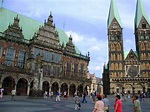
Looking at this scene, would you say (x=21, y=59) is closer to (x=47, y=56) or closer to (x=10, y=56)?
(x=10, y=56)

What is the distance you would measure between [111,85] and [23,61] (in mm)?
34685

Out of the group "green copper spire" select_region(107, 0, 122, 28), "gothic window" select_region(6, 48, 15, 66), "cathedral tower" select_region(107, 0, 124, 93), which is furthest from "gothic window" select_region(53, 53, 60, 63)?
"green copper spire" select_region(107, 0, 122, 28)

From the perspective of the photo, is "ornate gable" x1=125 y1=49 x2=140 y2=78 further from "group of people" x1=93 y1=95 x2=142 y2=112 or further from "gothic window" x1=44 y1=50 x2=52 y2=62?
"group of people" x1=93 y1=95 x2=142 y2=112

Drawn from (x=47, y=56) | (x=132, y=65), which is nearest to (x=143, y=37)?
(x=132, y=65)

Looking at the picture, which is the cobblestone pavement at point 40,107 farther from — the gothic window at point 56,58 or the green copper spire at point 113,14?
the green copper spire at point 113,14

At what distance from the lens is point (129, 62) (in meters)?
61.8

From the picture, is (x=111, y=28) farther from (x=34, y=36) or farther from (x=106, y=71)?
(x=34, y=36)

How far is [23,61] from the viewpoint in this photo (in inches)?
1478

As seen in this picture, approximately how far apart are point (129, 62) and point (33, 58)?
1485 inches

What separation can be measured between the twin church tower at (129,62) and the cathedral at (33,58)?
15.8m

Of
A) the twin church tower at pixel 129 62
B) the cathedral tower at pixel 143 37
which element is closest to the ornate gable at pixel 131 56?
the twin church tower at pixel 129 62

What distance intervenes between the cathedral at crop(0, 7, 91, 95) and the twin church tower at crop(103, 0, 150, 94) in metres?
15.8

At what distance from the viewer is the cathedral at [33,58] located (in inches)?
1340

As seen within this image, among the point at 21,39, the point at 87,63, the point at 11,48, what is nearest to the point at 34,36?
the point at 21,39
